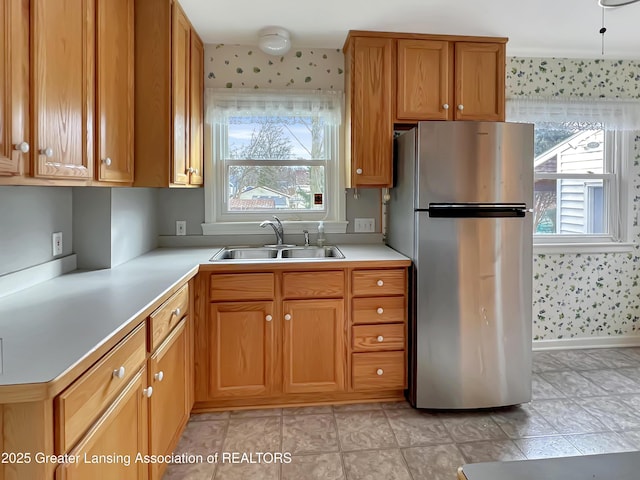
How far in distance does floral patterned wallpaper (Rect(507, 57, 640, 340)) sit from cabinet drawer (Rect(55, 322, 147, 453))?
3070 mm

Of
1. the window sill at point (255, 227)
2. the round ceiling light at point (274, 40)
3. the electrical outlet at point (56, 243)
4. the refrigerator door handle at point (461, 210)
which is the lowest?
the electrical outlet at point (56, 243)

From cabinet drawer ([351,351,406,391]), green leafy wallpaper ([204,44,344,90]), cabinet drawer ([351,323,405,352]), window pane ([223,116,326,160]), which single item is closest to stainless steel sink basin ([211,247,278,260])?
window pane ([223,116,326,160])

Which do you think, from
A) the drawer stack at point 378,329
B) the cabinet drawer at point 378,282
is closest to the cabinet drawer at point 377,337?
the drawer stack at point 378,329

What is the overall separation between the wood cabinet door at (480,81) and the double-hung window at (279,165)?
0.86 m

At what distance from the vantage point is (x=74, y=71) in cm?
137

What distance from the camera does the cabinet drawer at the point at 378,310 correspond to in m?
2.32

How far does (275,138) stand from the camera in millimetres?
2943

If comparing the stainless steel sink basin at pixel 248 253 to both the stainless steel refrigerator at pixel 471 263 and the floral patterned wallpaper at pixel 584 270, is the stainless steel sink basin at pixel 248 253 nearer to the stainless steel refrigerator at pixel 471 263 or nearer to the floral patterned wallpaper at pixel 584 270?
the stainless steel refrigerator at pixel 471 263

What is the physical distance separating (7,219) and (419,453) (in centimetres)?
210

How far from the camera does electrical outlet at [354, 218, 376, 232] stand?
2.96 metres

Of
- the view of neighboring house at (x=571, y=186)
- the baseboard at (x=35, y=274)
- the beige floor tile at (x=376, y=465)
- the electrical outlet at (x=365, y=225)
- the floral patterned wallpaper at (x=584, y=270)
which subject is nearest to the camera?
the baseboard at (x=35, y=274)

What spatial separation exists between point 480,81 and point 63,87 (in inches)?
97.2

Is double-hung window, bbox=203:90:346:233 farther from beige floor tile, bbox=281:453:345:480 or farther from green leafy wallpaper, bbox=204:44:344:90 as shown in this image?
beige floor tile, bbox=281:453:345:480

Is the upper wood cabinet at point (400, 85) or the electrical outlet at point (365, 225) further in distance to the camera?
the electrical outlet at point (365, 225)
